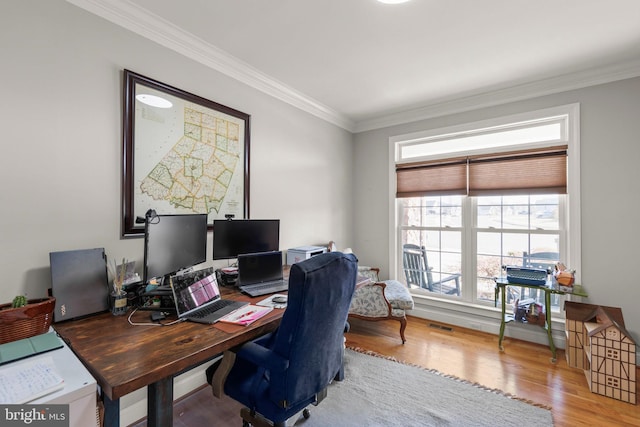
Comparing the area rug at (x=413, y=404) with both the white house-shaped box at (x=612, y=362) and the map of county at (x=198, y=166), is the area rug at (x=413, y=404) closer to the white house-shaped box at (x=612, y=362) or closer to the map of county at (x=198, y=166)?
the white house-shaped box at (x=612, y=362)

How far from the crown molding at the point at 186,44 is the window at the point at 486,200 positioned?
5.67 feet

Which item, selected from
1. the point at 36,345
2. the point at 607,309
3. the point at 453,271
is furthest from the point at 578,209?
the point at 36,345

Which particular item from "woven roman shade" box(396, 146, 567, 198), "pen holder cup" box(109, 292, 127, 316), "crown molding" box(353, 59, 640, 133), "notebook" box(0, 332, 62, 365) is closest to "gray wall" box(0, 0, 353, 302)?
"pen holder cup" box(109, 292, 127, 316)

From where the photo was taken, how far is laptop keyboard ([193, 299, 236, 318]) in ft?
5.01

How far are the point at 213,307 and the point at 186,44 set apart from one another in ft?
6.29

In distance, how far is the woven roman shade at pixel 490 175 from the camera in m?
2.94

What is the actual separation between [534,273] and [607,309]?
0.59 meters

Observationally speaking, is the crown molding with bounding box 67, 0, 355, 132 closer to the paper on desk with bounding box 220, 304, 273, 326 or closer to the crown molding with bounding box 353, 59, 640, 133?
the crown molding with bounding box 353, 59, 640, 133

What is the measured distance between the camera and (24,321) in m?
1.21

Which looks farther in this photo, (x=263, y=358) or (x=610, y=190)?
A: (x=610, y=190)

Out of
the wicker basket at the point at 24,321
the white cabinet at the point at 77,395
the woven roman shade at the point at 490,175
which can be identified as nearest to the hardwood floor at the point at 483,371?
the wicker basket at the point at 24,321

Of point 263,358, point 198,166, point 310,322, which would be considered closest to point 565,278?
point 310,322

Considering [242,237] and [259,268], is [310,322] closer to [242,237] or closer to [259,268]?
[259,268]

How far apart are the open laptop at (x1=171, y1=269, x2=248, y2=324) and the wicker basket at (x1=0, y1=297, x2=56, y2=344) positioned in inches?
20.0
